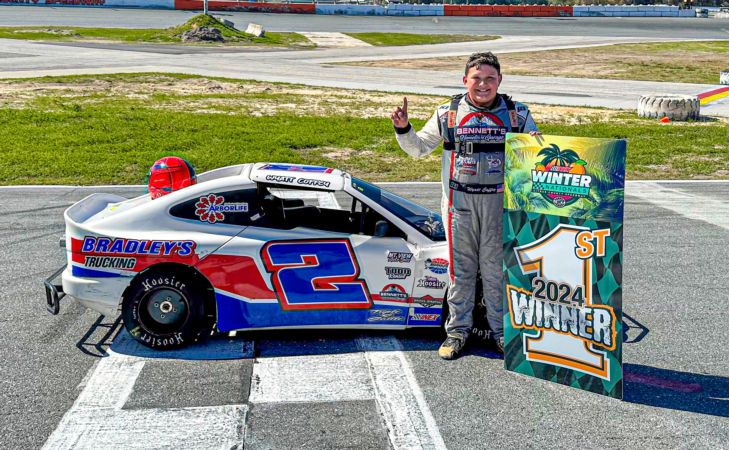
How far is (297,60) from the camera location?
34.8 m

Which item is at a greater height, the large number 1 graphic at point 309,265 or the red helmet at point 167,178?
the red helmet at point 167,178

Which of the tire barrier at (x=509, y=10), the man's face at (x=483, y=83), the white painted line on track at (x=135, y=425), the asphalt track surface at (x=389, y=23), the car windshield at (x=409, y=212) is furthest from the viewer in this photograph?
the tire barrier at (x=509, y=10)

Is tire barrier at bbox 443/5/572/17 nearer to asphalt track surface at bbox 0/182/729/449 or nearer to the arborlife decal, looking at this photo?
asphalt track surface at bbox 0/182/729/449

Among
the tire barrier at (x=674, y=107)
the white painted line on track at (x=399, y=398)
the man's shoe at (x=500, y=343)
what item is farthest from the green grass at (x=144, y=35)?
the man's shoe at (x=500, y=343)

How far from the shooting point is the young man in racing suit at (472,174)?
6195mm

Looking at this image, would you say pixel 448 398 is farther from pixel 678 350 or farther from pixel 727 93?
pixel 727 93

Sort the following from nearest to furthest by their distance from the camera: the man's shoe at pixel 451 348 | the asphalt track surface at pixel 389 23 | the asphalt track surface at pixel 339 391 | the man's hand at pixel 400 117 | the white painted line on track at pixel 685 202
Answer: the asphalt track surface at pixel 339 391
the man's hand at pixel 400 117
the man's shoe at pixel 451 348
the white painted line on track at pixel 685 202
the asphalt track surface at pixel 389 23

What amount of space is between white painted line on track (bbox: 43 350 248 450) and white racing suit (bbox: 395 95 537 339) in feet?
6.28

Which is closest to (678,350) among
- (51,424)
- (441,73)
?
(51,424)

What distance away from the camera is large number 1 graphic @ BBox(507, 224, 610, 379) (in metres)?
5.73

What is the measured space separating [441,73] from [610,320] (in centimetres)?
2647

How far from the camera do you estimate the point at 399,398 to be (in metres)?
5.77

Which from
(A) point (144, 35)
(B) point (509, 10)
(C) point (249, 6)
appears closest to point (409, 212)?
(A) point (144, 35)

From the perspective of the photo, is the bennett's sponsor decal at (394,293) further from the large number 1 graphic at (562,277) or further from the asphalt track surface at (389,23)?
the asphalt track surface at (389,23)
